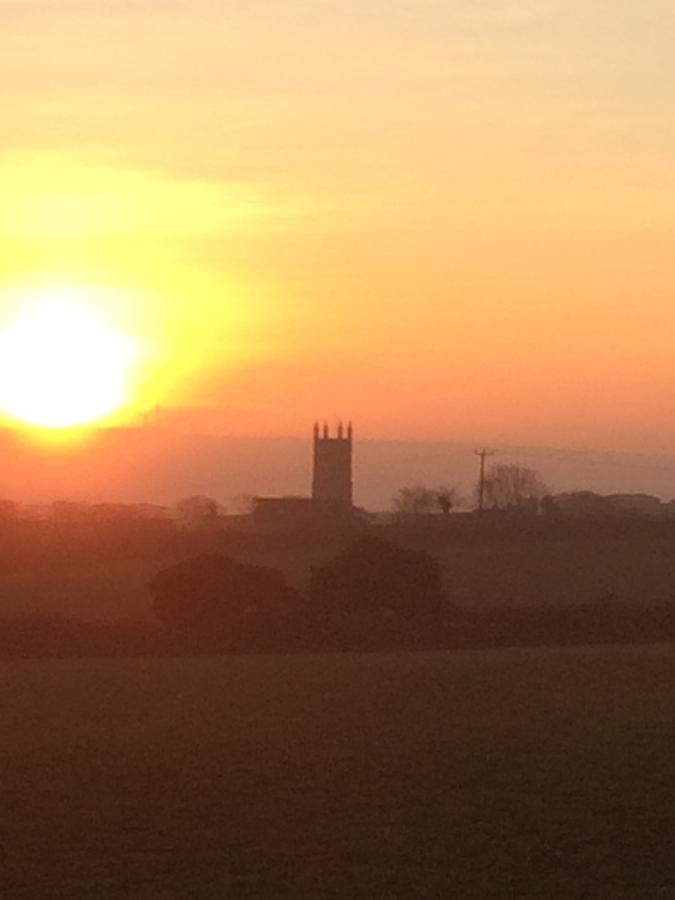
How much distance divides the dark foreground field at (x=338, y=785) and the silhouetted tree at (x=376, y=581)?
872 centimetres

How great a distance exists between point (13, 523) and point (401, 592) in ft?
107

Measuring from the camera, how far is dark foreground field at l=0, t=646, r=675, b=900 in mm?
13125

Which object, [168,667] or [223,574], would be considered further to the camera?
[223,574]

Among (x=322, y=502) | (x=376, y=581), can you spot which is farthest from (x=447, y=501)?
(x=376, y=581)

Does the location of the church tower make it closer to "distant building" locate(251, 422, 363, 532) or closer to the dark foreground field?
"distant building" locate(251, 422, 363, 532)

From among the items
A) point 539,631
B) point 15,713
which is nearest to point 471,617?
point 539,631

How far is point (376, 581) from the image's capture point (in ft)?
113

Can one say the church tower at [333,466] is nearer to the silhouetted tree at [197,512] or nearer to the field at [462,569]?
the silhouetted tree at [197,512]

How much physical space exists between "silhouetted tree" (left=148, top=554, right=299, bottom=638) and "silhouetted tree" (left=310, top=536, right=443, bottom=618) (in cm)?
90

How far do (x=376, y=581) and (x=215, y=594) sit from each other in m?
3.32

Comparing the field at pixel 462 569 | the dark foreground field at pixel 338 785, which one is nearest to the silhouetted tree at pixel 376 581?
the field at pixel 462 569

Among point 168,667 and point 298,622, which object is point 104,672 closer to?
point 168,667

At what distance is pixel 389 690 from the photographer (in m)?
23.8

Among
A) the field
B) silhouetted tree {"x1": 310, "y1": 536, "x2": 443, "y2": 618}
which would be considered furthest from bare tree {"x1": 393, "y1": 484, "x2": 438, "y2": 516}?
silhouetted tree {"x1": 310, "y1": 536, "x2": 443, "y2": 618}
